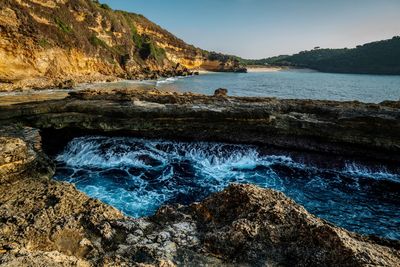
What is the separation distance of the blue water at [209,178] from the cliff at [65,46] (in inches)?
906

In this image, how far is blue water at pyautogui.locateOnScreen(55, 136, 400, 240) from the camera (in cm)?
963

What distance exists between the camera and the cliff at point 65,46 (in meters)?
35.8

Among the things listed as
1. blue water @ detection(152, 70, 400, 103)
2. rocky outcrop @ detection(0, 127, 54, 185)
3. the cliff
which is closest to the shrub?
the cliff

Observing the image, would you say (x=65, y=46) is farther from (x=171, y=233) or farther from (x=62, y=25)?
(x=171, y=233)

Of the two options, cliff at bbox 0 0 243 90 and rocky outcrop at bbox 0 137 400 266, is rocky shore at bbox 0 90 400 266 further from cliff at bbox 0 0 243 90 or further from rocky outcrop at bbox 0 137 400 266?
cliff at bbox 0 0 243 90

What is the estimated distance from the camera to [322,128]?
13484mm

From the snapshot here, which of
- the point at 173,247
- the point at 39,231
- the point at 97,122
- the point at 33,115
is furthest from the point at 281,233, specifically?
the point at 33,115

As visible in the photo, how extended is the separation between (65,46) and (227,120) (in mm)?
41584

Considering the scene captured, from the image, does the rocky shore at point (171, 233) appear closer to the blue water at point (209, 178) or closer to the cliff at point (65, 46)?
the blue water at point (209, 178)

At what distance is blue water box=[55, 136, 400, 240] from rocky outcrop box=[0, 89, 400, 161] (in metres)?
0.71

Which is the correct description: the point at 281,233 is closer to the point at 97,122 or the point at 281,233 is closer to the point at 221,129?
the point at 221,129

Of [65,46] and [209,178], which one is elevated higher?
[65,46]

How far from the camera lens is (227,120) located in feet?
46.7

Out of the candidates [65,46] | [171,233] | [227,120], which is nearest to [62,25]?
[65,46]
